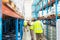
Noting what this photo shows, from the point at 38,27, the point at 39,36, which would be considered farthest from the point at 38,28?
the point at 39,36

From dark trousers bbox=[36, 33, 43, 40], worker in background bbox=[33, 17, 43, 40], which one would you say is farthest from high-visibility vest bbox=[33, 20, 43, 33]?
dark trousers bbox=[36, 33, 43, 40]

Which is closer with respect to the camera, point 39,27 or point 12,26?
point 39,27

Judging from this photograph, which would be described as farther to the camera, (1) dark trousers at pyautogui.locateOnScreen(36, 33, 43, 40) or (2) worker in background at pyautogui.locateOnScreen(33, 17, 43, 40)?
(1) dark trousers at pyautogui.locateOnScreen(36, 33, 43, 40)

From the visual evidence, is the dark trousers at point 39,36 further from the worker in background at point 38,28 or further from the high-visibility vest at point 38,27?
the high-visibility vest at point 38,27

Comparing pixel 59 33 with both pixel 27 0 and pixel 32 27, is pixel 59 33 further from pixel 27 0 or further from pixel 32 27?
pixel 27 0

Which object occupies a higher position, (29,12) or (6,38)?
(29,12)

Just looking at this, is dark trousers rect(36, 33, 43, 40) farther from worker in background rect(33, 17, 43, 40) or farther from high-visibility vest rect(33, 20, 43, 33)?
high-visibility vest rect(33, 20, 43, 33)

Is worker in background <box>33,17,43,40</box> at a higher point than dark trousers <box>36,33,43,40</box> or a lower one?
higher

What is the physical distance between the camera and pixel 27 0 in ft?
84.7

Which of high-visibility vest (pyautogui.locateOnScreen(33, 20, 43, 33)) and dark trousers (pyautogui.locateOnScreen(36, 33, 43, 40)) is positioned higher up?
high-visibility vest (pyautogui.locateOnScreen(33, 20, 43, 33))

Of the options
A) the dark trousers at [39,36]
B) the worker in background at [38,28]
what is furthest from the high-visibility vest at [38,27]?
the dark trousers at [39,36]

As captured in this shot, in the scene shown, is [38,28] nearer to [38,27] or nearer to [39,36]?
[38,27]

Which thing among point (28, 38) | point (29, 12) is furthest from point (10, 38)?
point (29, 12)

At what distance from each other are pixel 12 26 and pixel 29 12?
8495 mm
